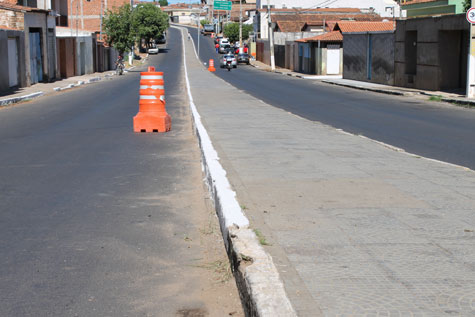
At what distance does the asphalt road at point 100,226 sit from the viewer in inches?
183

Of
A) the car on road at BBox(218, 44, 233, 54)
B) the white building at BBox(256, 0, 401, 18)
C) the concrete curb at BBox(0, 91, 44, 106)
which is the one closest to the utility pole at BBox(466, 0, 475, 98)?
the concrete curb at BBox(0, 91, 44, 106)

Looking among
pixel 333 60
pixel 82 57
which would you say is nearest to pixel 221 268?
pixel 82 57

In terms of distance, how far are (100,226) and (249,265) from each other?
2.41 metres

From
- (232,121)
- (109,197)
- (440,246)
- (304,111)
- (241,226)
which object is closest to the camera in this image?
(440,246)

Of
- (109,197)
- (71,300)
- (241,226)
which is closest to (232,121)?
(109,197)

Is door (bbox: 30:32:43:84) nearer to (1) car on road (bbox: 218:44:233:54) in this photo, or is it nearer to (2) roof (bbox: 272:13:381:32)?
(2) roof (bbox: 272:13:381:32)

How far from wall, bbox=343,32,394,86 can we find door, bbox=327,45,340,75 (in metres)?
7.73

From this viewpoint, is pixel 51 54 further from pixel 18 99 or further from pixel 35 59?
pixel 18 99

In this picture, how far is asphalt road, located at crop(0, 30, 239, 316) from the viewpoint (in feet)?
15.2

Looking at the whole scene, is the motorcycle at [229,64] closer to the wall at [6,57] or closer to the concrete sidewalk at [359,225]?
the wall at [6,57]

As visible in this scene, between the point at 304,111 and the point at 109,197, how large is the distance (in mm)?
14225

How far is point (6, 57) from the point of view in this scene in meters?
31.7

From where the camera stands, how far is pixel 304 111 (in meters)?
21.4

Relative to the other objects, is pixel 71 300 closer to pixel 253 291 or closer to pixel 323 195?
pixel 253 291
